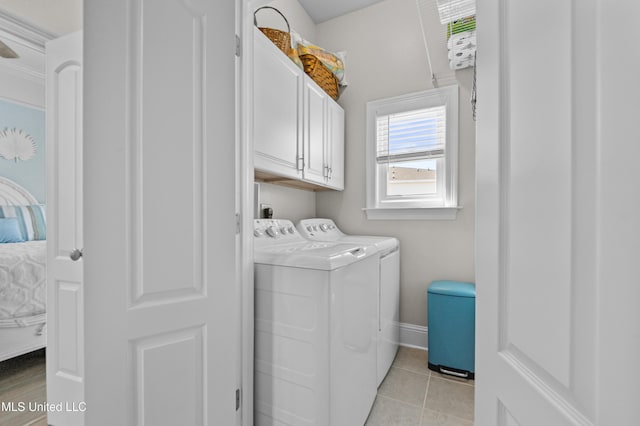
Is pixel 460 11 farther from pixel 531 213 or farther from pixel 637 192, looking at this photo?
pixel 637 192

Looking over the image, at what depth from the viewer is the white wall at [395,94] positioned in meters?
2.42

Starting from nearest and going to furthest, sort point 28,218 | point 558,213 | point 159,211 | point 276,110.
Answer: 1. point 558,213
2. point 159,211
3. point 276,110
4. point 28,218

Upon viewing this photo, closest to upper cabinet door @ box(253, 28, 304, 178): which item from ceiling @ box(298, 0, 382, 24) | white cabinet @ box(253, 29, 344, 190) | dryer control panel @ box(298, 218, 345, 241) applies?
white cabinet @ box(253, 29, 344, 190)

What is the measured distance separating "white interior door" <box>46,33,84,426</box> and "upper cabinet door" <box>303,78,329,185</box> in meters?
1.34

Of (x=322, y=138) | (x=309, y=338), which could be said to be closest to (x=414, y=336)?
(x=309, y=338)

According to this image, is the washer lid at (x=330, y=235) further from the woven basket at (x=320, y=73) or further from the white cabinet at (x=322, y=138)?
the woven basket at (x=320, y=73)

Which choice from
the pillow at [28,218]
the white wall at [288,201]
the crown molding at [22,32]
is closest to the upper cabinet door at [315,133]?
the white wall at [288,201]

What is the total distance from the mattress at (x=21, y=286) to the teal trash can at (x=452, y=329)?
3003 millimetres

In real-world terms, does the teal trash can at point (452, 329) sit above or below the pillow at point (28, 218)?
below

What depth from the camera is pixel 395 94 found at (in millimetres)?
2670

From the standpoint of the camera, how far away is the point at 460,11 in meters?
1.82

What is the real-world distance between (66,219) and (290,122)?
1.41 m

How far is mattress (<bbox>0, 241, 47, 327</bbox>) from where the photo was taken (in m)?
2.02

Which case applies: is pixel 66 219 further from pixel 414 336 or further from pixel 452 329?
pixel 414 336
